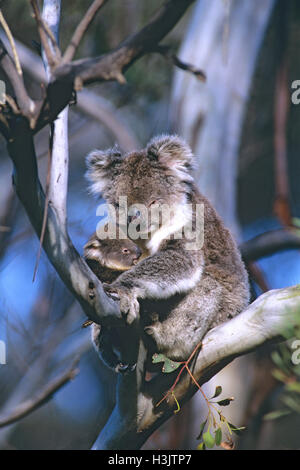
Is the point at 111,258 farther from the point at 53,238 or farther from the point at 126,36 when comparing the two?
the point at 126,36

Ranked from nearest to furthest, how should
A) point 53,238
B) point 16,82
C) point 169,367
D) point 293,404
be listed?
point 293,404 < point 16,82 < point 53,238 < point 169,367

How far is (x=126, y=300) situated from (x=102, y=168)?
54.0 inches

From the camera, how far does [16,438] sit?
7070 mm

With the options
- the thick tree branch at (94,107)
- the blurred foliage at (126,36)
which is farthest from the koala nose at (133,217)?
the blurred foliage at (126,36)

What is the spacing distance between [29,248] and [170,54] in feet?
18.0

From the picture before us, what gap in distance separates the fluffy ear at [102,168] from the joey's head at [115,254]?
606 millimetres

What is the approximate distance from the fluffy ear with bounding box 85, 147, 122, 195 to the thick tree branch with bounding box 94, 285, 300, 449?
4.07ft

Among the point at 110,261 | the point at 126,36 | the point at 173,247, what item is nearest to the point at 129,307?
the point at 110,261

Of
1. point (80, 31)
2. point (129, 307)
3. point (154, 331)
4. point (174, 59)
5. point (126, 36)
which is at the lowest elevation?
point (154, 331)

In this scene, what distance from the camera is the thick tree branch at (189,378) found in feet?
8.30

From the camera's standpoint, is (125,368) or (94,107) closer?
(125,368)

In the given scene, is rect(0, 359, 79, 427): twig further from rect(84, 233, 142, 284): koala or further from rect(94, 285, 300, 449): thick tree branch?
rect(84, 233, 142, 284): koala

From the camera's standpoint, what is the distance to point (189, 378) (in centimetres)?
276

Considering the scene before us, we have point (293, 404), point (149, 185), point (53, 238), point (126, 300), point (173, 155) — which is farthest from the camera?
point (173, 155)
